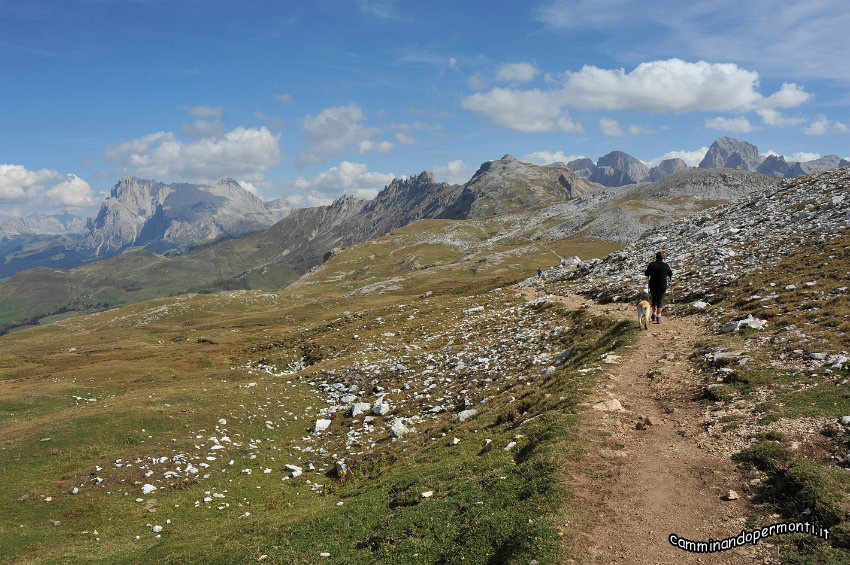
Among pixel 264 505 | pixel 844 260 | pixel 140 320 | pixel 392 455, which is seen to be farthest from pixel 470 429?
pixel 140 320

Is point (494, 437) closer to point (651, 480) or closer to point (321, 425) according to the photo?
point (651, 480)

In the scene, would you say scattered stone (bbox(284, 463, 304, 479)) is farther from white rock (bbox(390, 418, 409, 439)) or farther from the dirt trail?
the dirt trail

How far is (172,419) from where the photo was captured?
95.4 feet

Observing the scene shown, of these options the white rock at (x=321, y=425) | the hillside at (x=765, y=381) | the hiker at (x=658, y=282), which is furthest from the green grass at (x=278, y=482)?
the hillside at (x=765, y=381)

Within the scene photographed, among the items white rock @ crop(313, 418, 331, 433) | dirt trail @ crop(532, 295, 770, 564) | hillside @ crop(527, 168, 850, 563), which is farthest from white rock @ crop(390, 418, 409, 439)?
hillside @ crop(527, 168, 850, 563)

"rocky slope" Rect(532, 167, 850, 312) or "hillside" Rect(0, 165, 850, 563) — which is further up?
"rocky slope" Rect(532, 167, 850, 312)

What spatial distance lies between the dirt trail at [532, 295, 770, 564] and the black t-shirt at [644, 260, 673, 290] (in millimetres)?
8633

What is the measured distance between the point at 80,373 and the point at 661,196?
678 feet

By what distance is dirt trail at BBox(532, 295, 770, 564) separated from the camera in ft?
34.2

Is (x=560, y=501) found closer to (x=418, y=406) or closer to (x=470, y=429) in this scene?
(x=470, y=429)

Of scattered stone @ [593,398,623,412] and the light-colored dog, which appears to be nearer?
scattered stone @ [593,398,623,412]

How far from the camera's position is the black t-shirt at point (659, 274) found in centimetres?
2775

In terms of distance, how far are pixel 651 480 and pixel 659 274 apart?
1821cm

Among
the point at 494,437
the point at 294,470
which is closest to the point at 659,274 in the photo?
the point at 494,437
